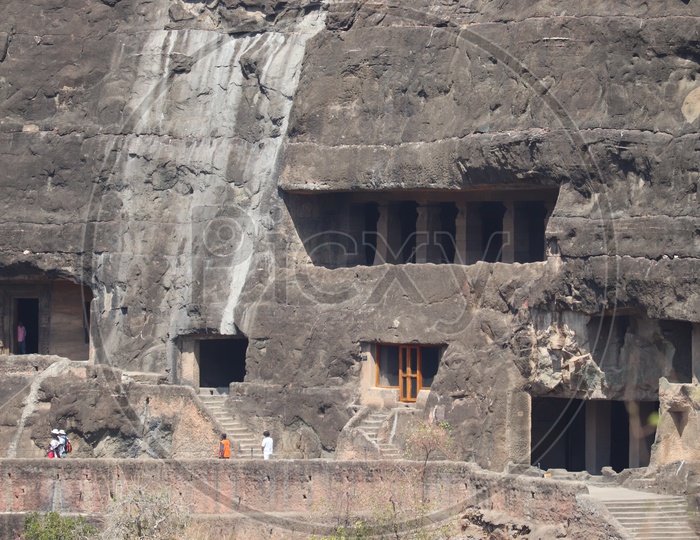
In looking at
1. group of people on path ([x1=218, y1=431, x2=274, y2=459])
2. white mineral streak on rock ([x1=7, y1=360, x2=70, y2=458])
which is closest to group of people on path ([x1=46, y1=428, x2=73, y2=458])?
white mineral streak on rock ([x1=7, y1=360, x2=70, y2=458])

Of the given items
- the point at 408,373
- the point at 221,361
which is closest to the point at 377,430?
the point at 408,373

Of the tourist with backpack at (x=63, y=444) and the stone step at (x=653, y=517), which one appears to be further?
the tourist with backpack at (x=63, y=444)

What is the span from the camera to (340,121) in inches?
2438

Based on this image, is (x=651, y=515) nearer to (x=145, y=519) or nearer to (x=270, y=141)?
(x=145, y=519)

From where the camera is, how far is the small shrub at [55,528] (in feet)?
177

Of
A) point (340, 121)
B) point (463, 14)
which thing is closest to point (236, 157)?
point (340, 121)

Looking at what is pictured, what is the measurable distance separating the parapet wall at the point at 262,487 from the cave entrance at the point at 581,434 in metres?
6.17

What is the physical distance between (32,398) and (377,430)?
29.5 ft

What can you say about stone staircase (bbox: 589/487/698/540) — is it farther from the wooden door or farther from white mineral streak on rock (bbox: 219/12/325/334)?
white mineral streak on rock (bbox: 219/12/325/334)

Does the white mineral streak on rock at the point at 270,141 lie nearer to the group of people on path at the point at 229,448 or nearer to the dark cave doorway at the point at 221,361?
the dark cave doorway at the point at 221,361

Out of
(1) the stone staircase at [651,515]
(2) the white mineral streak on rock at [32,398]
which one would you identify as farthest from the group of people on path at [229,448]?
(1) the stone staircase at [651,515]

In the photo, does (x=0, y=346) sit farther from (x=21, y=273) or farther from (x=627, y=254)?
(x=627, y=254)

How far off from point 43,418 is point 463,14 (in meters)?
14.4

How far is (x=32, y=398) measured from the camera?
2453 inches
